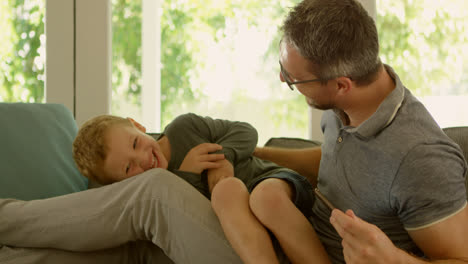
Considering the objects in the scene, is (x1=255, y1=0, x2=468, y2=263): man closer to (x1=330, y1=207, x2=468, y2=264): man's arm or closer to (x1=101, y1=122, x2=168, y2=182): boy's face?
(x1=330, y1=207, x2=468, y2=264): man's arm

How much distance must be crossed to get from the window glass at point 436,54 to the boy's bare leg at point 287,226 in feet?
5.02

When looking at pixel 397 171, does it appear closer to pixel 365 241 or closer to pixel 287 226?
pixel 365 241

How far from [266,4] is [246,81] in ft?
1.45

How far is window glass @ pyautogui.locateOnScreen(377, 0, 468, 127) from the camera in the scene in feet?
8.20

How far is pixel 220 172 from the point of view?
5.18 ft

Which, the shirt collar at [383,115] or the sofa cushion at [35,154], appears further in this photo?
the sofa cushion at [35,154]

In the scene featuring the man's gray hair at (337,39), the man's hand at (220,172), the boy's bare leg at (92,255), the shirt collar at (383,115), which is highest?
the man's gray hair at (337,39)

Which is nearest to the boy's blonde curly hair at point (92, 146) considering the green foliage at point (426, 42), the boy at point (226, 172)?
the boy at point (226, 172)

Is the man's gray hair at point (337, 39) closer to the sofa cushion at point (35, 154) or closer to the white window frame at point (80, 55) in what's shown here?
the sofa cushion at point (35, 154)

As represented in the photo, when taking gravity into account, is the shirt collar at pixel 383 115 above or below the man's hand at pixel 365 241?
above

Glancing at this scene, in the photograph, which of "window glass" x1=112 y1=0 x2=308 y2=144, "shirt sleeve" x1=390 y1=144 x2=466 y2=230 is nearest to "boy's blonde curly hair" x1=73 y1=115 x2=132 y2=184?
"shirt sleeve" x1=390 y1=144 x2=466 y2=230

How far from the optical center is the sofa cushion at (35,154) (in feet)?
5.71

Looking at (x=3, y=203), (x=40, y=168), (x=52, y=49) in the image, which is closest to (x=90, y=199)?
(x=3, y=203)

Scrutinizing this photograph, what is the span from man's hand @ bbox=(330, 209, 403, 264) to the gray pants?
36cm
